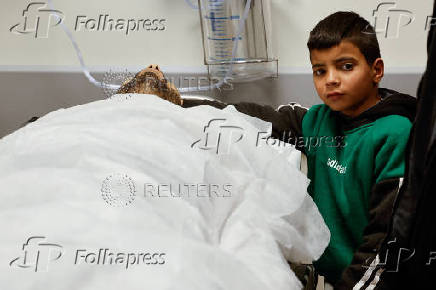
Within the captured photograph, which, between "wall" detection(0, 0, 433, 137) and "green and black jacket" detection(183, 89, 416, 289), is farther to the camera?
"wall" detection(0, 0, 433, 137)

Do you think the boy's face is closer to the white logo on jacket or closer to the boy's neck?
the boy's neck

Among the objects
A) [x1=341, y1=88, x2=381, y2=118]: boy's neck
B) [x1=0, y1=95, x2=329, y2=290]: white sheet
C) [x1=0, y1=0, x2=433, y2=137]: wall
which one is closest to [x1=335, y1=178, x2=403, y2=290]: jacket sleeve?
[x1=0, y1=95, x2=329, y2=290]: white sheet

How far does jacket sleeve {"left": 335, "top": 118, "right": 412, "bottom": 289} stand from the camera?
881mm

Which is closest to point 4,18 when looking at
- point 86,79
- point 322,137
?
point 86,79

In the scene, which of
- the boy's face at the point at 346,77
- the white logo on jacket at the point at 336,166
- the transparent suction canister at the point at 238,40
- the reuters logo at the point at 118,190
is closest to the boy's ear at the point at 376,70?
the boy's face at the point at 346,77

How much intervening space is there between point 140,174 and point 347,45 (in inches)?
25.0

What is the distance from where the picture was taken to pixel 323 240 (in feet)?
2.72

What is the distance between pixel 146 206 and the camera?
0.62 metres

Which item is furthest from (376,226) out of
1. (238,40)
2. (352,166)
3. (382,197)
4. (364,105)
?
(238,40)

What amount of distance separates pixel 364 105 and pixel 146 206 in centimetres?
69

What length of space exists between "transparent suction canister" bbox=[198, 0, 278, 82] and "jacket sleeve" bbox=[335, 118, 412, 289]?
666 millimetres

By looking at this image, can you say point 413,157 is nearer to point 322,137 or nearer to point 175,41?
point 322,137

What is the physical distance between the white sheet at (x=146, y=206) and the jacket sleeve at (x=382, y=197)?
0.12 metres

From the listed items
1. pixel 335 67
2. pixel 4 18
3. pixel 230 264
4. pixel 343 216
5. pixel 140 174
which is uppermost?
pixel 4 18
